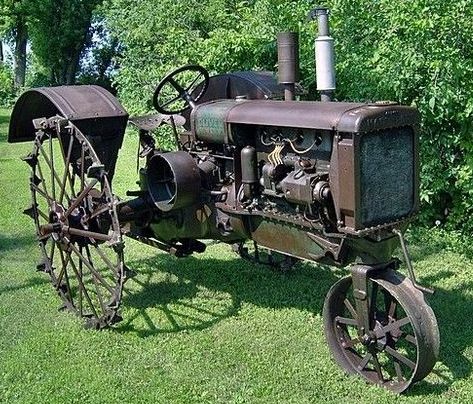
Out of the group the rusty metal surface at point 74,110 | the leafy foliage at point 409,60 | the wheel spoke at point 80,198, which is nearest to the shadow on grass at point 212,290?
the wheel spoke at point 80,198

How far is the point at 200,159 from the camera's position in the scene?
16.8 feet

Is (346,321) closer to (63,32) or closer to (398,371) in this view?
(398,371)

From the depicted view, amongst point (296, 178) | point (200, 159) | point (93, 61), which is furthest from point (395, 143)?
point (93, 61)

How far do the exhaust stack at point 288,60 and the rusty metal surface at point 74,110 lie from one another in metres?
1.41

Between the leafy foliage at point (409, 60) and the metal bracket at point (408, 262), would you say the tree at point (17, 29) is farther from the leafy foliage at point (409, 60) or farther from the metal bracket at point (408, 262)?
the metal bracket at point (408, 262)

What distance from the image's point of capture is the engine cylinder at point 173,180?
15.9ft

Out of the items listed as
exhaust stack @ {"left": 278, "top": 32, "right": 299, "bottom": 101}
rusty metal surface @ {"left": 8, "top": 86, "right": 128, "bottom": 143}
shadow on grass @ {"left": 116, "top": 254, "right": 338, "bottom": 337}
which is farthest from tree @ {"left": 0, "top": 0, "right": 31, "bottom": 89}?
exhaust stack @ {"left": 278, "top": 32, "right": 299, "bottom": 101}

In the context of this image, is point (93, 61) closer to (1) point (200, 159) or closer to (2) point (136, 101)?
(2) point (136, 101)

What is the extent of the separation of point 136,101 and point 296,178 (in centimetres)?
986

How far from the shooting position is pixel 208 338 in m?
4.91

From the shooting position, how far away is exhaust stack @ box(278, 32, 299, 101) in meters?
4.70

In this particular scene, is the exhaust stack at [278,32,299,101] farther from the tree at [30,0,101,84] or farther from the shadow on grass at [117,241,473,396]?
the tree at [30,0,101,84]

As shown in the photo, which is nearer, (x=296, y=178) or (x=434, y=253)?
(x=296, y=178)

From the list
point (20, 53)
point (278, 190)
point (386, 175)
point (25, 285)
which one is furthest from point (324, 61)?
point (20, 53)
